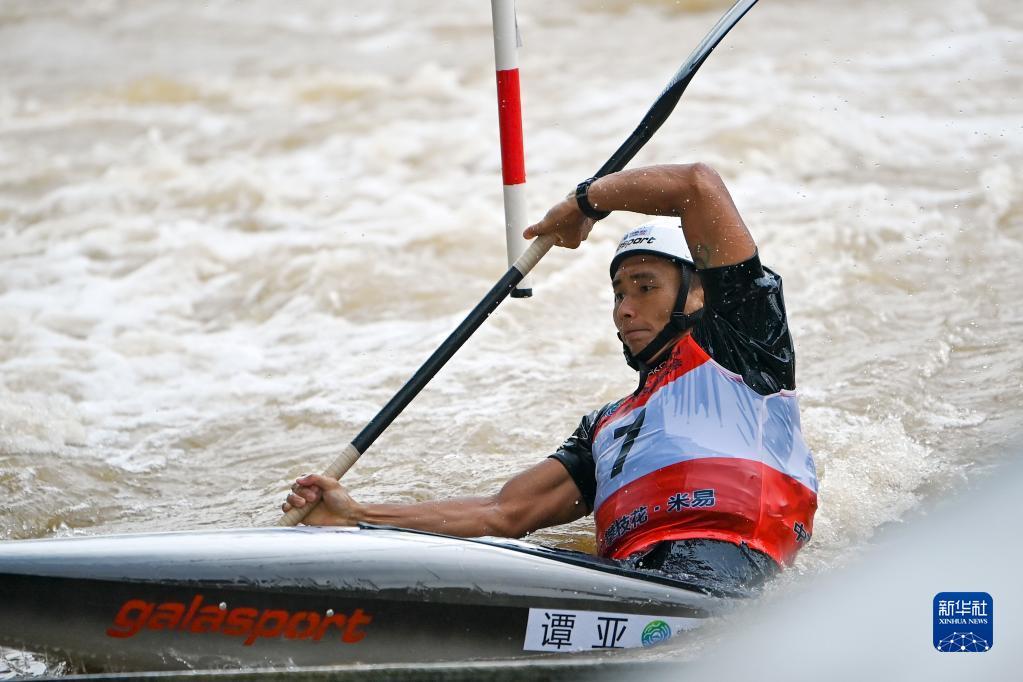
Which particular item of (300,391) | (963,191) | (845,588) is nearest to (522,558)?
(845,588)

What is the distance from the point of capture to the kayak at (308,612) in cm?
287

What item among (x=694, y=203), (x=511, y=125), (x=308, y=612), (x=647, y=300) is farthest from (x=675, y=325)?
(x=308, y=612)

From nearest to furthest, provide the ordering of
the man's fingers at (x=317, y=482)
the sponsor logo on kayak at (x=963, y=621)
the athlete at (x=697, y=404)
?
the sponsor logo on kayak at (x=963, y=621)
the athlete at (x=697, y=404)
the man's fingers at (x=317, y=482)

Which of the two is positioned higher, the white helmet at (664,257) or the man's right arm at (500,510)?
the white helmet at (664,257)

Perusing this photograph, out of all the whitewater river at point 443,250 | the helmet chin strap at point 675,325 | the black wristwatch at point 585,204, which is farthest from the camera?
the whitewater river at point 443,250

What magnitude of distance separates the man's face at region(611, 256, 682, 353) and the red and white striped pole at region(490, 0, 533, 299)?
0.75m

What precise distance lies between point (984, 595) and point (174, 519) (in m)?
2.90

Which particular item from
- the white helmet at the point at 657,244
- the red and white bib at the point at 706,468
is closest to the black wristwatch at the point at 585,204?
the white helmet at the point at 657,244

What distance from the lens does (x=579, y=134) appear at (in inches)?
391

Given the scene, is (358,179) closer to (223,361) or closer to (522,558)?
(223,361)

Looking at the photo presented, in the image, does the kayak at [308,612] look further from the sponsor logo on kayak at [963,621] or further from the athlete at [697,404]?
the sponsor logo on kayak at [963,621]

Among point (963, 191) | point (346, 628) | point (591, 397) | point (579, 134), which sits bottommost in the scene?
point (346, 628)

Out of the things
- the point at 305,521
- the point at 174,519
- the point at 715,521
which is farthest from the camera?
the point at 174,519

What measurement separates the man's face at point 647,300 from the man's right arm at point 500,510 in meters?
0.53
